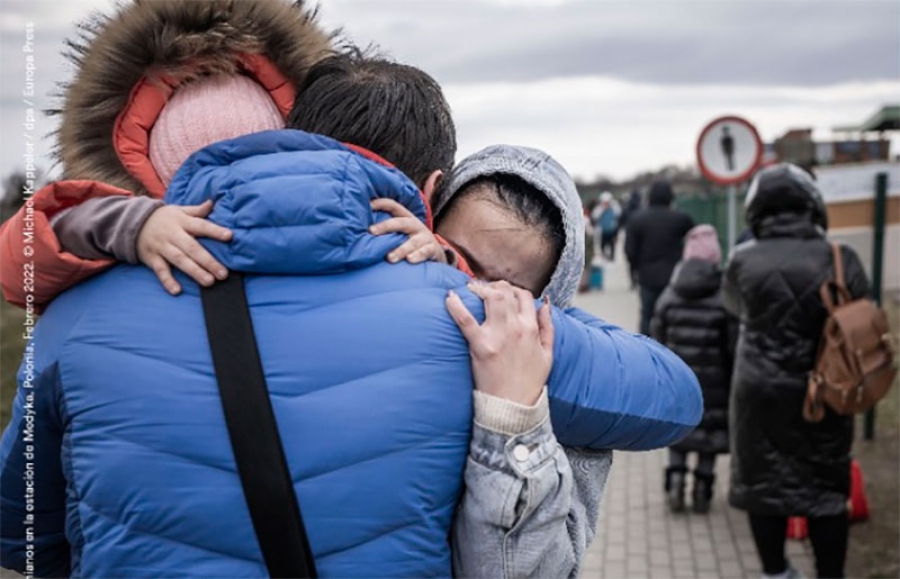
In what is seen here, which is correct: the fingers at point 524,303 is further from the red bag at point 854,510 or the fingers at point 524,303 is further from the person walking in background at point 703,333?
the red bag at point 854,510

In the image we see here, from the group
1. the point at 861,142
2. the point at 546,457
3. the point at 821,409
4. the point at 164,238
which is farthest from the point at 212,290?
the point at 861,142

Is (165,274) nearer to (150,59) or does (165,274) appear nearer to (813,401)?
(150,59)

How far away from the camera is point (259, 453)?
1343 millimetres

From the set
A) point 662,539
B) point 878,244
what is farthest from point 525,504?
point 878,244

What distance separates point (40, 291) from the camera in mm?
1496

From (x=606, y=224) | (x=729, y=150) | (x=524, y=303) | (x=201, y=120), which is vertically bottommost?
(x=606, y=224)

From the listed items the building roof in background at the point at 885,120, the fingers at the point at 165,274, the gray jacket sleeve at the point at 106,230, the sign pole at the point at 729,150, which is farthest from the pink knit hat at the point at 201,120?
the building roof in background at the point at 885,120

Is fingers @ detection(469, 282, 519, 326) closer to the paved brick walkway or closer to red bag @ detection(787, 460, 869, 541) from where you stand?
the paved brick walkway

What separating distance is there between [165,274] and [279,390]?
0.23 m

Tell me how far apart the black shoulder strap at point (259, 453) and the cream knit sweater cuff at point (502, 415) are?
0.93 ft

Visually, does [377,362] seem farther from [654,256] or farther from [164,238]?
[654,256]

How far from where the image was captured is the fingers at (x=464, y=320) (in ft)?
4.77

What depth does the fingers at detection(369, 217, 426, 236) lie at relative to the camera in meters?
1.46

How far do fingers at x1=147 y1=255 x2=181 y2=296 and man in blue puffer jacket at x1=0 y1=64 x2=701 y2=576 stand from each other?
0.04ft
